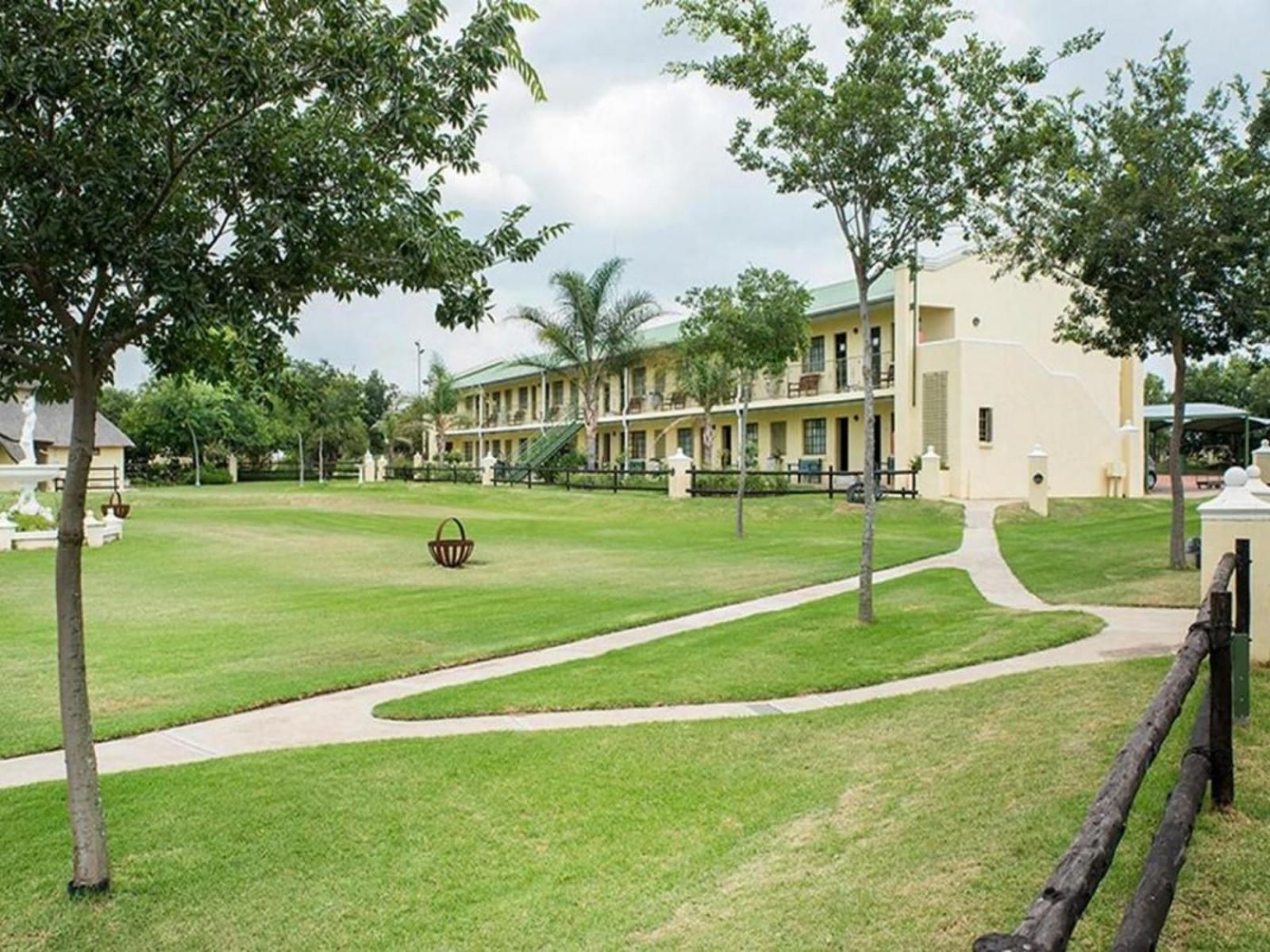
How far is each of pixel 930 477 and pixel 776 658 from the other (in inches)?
852

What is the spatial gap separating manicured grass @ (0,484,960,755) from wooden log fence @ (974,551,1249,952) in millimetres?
6859

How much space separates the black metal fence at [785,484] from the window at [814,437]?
12.6ft

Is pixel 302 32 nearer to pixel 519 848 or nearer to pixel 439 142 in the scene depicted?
pixel 439 142

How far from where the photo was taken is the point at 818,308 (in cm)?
3750

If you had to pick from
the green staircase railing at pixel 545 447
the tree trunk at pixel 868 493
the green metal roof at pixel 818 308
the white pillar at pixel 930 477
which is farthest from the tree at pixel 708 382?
the tree trunk at pixel 868 493

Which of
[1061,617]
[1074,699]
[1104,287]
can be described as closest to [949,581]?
[1061,617]

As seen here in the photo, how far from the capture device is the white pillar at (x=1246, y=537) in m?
7.21

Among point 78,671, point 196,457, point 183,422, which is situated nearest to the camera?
point 78,671

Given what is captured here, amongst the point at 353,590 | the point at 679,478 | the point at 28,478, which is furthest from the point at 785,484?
the point at 28,478

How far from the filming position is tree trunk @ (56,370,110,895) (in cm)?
476

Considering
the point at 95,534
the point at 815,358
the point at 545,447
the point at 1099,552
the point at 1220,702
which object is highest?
the point at 815,358

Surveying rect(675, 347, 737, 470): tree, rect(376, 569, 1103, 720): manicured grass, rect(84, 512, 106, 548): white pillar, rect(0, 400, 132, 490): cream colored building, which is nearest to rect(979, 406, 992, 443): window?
rect(675, 347, 737, 470): tree

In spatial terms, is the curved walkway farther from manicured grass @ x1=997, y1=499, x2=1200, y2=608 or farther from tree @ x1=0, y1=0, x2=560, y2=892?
tree @ x1=0, y1=0, x2=560, y2=892

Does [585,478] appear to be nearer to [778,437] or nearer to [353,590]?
[778,437]
